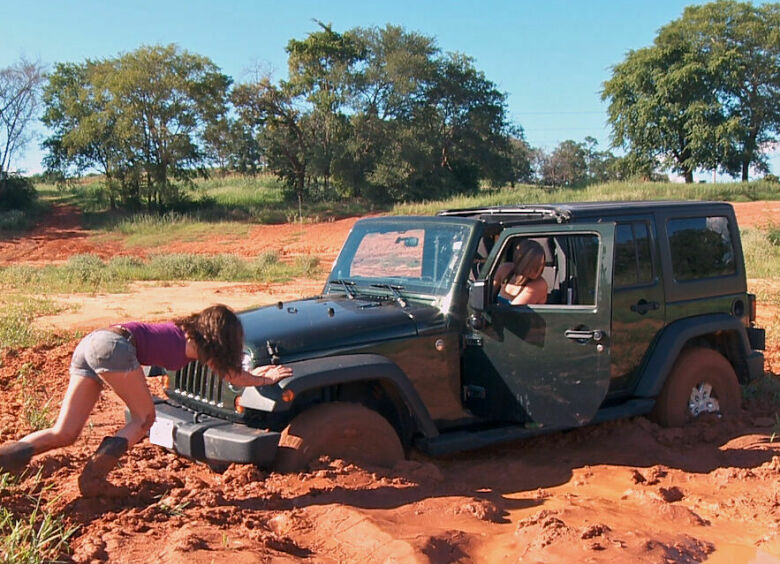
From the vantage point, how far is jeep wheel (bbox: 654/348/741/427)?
5820mm

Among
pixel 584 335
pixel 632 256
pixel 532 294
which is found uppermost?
pixel 632 256

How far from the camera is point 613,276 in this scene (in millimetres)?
5289

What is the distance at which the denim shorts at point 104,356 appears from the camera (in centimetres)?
397

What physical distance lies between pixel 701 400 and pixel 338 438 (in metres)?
3.11

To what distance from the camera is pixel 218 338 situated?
13.3ft

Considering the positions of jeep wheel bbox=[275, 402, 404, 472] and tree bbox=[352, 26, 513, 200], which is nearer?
jeep wheel bbox=[275, 402, 404, 472]

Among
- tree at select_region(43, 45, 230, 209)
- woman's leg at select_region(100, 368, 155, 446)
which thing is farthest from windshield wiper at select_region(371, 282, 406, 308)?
tree at select_region(43, 45, 230, 209)

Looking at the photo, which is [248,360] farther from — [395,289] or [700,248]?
[700,248]

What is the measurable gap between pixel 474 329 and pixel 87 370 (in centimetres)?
240

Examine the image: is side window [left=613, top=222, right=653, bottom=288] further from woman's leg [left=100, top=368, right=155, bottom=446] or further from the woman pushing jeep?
woman's leg [left=100, top=368, right=155, bottom=446]

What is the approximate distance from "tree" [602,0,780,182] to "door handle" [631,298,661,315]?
38.9 m

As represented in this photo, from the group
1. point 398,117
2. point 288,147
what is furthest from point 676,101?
point 288,147

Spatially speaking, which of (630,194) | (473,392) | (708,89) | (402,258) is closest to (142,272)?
(402,258)

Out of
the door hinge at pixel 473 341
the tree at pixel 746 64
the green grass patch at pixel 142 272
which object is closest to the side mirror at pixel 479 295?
the door hinge at pixel 473 341
